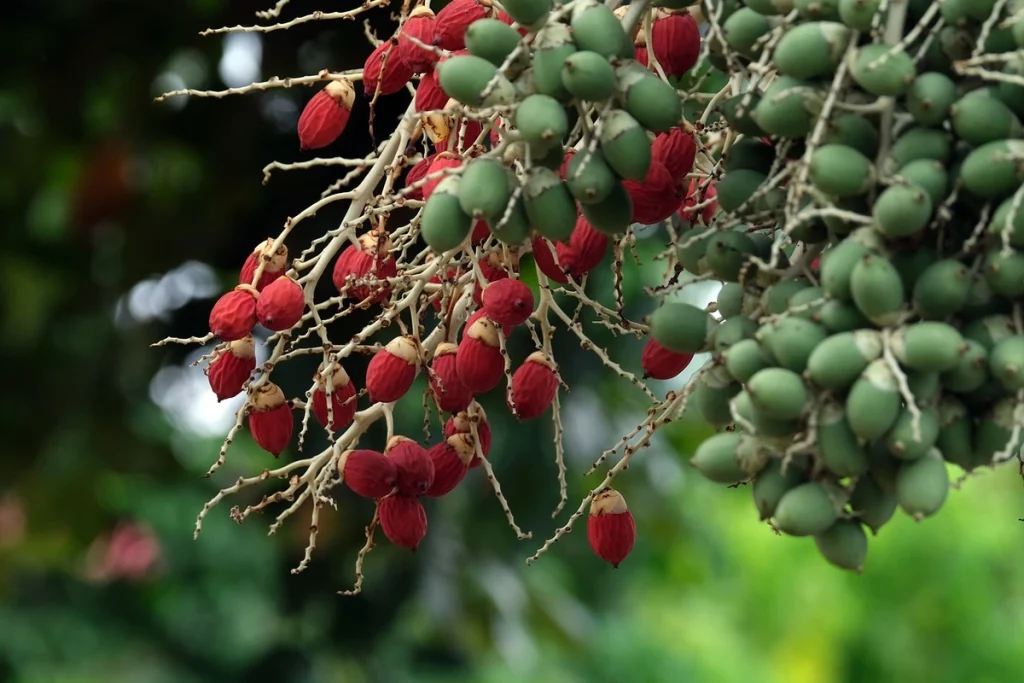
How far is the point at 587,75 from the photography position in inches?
21.6

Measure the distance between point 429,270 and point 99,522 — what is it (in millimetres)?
2140

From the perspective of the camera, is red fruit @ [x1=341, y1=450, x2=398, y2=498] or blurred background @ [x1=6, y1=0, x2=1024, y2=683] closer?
red fruit @ [x1=341, y1=450, x2=398, y2=498]

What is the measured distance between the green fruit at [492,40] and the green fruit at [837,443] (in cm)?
21

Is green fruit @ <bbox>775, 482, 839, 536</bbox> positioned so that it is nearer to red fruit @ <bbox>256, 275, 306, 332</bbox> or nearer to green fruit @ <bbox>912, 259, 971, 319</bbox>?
green fruit @ <bbox>912, 259, 971, 319</bbox>

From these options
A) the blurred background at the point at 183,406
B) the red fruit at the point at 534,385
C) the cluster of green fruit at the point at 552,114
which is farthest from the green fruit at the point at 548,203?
the blurred background at the point at 183,406

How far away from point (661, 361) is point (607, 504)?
0.34ft

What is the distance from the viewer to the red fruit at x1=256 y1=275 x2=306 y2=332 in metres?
0.73

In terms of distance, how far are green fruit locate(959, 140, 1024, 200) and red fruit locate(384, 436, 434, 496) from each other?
36 cm

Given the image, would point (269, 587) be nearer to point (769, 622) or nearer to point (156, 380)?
point (156, 380)

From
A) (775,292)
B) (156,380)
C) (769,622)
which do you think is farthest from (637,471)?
(769,622)

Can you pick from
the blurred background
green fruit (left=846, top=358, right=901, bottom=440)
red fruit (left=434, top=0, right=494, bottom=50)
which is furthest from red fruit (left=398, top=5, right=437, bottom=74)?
the blurred background

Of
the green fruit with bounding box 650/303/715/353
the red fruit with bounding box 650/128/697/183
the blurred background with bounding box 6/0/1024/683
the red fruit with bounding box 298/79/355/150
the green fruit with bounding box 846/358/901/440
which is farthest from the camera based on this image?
the blurred background with bounding box 6/0/1024/683

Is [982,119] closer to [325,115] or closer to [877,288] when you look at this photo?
[877,288]

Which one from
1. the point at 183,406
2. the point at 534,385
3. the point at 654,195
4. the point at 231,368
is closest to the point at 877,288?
the point at 654,195
